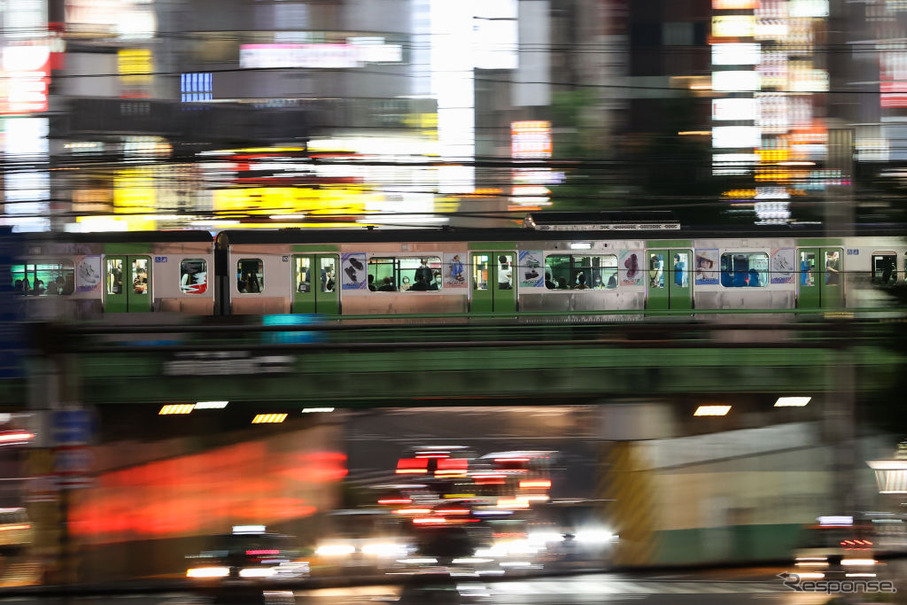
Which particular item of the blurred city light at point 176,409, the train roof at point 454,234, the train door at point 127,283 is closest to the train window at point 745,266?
the train roof at point 454,234

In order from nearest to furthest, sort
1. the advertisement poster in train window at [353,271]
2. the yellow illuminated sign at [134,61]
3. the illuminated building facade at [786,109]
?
the illuminated building facade at [786,109] → the yellow illuminated sign at [134,61] → the advertisement poster in train window at [353,271]

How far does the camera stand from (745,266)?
647 inches

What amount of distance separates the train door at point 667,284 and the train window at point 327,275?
610 centimetres

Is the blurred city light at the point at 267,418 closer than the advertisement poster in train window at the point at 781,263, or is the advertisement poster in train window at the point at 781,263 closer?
the blurred city light at the point at 267,418

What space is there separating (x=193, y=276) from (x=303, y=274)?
2071mm

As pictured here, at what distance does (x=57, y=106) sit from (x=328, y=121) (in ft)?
7.70

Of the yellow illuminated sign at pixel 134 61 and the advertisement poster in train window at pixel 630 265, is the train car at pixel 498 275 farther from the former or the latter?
the yellow illuminated sign at pixel 134 61

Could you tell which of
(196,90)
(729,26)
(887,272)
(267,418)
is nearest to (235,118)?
(196,90)

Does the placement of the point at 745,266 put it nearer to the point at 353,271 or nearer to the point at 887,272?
the point at 353,271

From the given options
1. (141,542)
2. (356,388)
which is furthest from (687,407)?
(141,542)

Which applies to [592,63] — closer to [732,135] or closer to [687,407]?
[732,135]

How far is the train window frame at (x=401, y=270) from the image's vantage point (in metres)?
16.2

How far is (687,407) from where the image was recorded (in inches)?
560

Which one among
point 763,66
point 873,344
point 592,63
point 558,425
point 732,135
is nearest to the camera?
point 873,344
